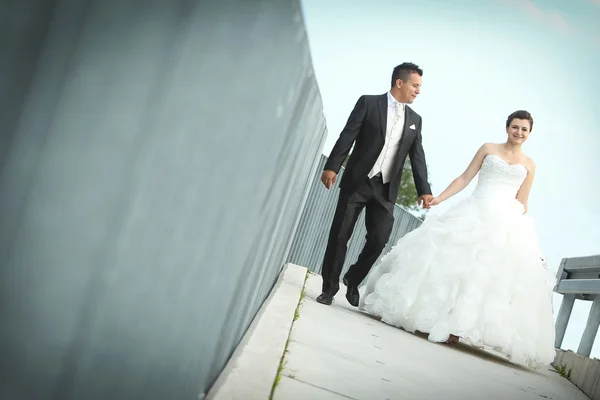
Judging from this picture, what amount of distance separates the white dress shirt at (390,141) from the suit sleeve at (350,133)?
0.86 ft

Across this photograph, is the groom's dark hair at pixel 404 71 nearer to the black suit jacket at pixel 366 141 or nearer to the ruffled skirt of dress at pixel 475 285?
Answer: the black suit jacket at pixel 366 141

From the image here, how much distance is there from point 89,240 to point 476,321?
19.9ft

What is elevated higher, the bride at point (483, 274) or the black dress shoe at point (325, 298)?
the bride at point (483, 274)

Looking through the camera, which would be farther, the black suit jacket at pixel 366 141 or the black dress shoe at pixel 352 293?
the black dress shoe at pixel 352 293

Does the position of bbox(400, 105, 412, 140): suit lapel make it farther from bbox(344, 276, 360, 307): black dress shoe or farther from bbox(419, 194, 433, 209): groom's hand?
bbox(344, 276, 360, 307): black dress shoe

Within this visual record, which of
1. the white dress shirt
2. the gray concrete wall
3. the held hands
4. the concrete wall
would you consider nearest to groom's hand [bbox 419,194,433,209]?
the held hands

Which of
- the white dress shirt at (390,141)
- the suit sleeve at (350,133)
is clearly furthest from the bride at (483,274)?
the suit sleeve at (350,133)

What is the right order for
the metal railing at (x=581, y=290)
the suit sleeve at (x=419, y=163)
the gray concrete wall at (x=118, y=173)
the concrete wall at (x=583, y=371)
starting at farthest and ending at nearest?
the suit sleeve at (x=419, y=163)
the metal railing at (x=581, y=290)
the concrete wall at (x=583, y=371)
the gray concrete wall at (x=118, y=173)

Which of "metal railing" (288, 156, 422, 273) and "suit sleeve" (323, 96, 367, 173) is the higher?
"suit sleeve" (323, 96, 367, 173)

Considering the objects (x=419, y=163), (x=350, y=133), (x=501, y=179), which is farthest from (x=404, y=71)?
(x=501, y=179)

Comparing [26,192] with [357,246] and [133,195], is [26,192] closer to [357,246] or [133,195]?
[133,195]

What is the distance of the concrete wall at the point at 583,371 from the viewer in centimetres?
592

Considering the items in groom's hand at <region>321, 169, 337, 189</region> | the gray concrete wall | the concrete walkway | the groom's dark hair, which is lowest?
the concrete walkway

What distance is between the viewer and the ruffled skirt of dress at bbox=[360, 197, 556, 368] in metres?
6.73
